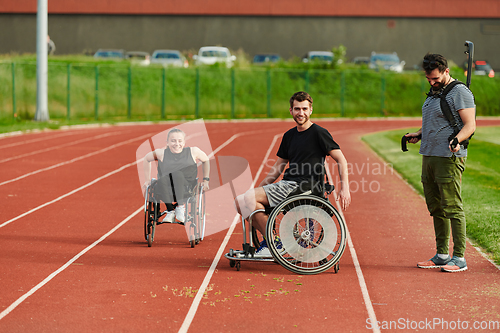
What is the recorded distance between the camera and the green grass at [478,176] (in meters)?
7.94

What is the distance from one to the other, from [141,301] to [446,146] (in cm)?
312

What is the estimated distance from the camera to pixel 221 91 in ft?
107

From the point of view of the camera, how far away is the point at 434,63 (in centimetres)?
602

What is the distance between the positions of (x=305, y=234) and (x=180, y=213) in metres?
1.77

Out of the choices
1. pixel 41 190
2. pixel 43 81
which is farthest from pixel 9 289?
pixel 43 81

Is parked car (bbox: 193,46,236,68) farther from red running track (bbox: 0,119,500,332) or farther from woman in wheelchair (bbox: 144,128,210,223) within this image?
woman in wheelchair (bbox: 144,128,210,223)

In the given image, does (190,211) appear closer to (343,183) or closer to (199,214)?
(199,214)

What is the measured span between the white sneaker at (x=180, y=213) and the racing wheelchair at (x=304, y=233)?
117cm

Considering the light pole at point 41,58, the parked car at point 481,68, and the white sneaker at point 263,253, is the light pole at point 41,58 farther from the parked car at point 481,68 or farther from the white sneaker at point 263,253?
the parked car at point 481,68

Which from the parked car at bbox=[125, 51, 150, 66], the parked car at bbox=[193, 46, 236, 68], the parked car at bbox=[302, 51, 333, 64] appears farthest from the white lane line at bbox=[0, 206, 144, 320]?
the parked car at bbox=[193, 46, 236, 68]

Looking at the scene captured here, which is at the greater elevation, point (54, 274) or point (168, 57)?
point (168, 57)


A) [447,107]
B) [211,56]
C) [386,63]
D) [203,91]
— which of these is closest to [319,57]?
[386,63]

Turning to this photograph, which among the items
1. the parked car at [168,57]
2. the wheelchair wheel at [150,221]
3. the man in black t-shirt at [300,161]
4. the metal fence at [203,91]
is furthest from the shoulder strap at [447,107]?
the parked car at [168,57]

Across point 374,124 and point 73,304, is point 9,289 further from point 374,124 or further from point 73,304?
point 374,124
